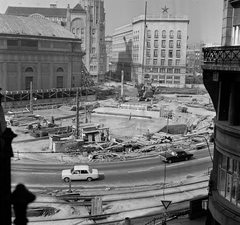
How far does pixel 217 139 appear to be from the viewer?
12914 mm

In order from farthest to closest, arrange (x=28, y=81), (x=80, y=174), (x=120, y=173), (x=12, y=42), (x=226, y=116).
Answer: (x=28, y=81)
(x=12, y=42)
(x=120, y=173)
(x=80, y=174)
(x=226, y=116)

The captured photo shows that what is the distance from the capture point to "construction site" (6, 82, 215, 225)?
1984 cm

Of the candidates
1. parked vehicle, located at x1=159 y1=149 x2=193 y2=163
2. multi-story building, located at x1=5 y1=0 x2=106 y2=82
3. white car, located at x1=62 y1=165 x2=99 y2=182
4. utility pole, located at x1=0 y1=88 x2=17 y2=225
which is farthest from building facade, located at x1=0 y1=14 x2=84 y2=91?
utility pole, located at x1=0 y1=88 x2=17 y2=225

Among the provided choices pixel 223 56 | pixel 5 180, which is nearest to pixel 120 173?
pixel 223 56

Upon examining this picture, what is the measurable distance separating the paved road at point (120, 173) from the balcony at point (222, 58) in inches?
592

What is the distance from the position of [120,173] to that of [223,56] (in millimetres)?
17850

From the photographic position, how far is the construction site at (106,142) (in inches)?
781

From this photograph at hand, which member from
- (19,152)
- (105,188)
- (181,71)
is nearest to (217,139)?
(105,188)

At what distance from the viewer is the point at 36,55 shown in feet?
230

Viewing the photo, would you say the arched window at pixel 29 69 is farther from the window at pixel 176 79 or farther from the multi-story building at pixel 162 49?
the window at pixel 176 79

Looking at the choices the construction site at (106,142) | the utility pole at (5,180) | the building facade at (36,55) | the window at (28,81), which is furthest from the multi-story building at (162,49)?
the utility pole at (5,180)

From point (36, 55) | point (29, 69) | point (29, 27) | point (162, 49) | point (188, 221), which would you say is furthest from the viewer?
point (162, 49)

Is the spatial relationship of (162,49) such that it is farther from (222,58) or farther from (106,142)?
(222,58)

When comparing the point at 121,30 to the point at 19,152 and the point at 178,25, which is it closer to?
the point at 178,25
